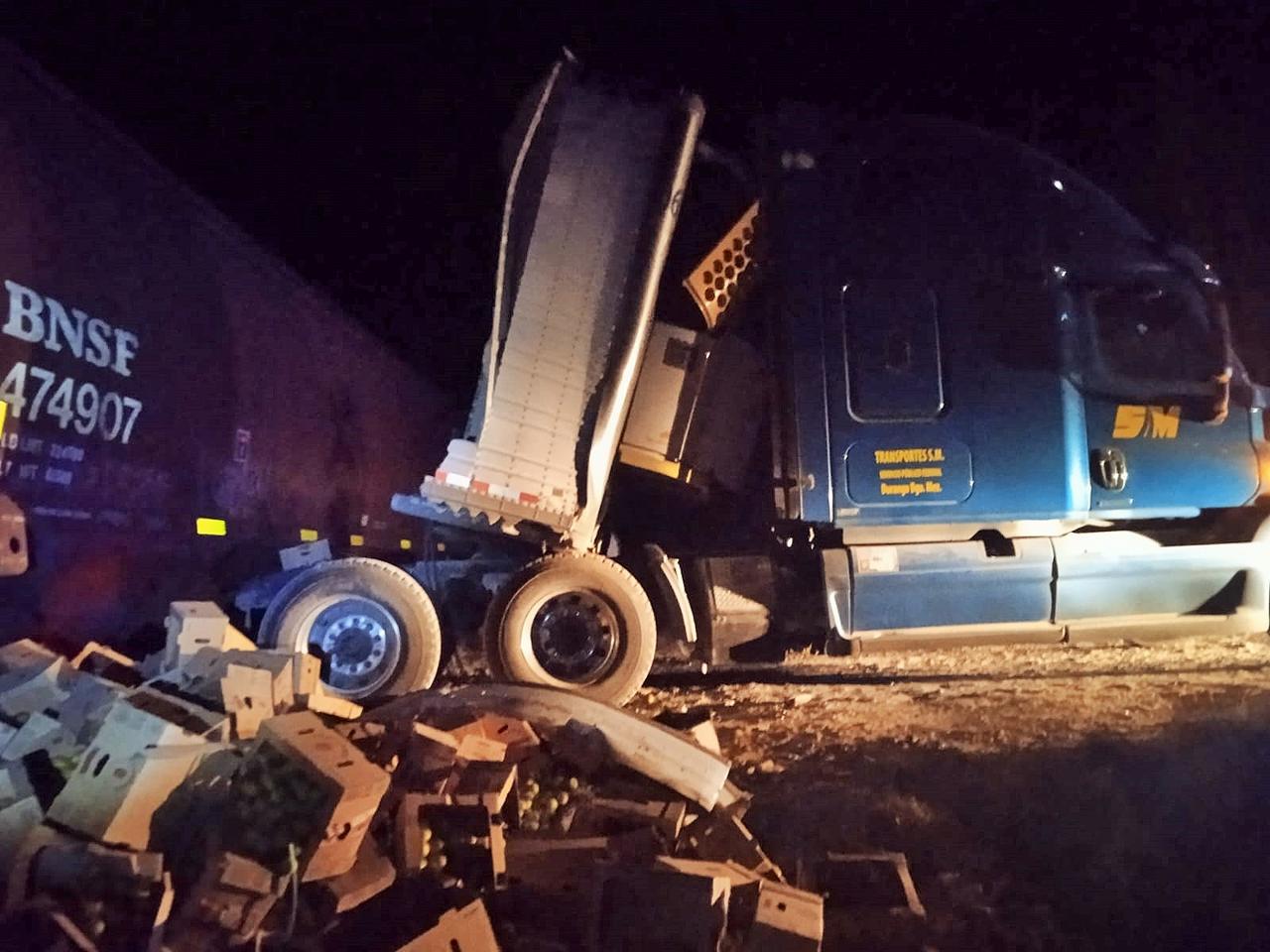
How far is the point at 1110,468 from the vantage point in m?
6.13

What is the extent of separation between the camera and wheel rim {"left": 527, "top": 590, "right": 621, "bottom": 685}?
5906mm

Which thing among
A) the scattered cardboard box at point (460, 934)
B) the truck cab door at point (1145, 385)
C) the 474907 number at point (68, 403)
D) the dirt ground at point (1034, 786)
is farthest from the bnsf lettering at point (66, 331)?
the truck cab door at point (1145, 385)

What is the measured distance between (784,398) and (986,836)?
261 centimetres

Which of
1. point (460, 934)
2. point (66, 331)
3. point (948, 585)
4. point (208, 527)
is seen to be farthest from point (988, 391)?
point (66, 331)

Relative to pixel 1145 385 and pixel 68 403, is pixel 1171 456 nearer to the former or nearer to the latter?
pixel 1145 385

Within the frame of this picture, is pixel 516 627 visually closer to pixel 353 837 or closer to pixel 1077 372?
pixel 353 837

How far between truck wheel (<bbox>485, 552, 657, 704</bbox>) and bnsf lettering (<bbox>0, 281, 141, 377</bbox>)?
2265mm

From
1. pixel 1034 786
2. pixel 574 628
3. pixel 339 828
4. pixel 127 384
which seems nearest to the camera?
Answer: pixel 339 828

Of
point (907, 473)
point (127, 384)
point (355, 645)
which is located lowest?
point (355, 645)

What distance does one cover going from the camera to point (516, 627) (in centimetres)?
582

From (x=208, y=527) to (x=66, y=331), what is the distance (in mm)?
1612

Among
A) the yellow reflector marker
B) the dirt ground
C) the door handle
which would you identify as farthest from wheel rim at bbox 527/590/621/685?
the door handle

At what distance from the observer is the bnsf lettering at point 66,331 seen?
167 inches

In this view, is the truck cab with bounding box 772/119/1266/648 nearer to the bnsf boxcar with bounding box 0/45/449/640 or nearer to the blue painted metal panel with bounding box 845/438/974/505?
the blue painted metal panel with bounding box 845/438/974/505
